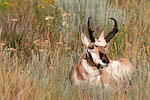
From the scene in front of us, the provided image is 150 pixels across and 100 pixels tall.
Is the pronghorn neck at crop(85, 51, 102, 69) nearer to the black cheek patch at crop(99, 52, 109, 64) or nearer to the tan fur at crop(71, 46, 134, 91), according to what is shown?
the tan fur at crop(71, 46, 134, 91)

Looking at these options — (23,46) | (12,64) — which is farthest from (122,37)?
(12,64)

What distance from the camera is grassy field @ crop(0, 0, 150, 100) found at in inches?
191

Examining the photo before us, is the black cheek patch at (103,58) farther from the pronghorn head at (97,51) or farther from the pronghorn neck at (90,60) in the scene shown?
the pronghorn neck at (90,60)

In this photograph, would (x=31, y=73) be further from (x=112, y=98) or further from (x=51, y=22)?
(x=51, y=22)

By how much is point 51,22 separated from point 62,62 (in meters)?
1.63

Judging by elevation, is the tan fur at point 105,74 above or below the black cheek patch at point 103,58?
below

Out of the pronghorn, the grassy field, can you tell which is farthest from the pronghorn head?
the grassy field

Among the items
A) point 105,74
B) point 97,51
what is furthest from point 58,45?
point 97,51

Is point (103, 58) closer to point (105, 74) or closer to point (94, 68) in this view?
point (94, 68)

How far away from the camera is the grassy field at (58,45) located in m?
4.85

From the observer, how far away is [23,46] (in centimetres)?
693

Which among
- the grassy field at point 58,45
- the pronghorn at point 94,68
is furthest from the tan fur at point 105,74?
the grassy field at point 58,45

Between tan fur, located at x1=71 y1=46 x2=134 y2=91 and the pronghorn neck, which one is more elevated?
the pronghorn neck

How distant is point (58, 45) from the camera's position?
6.85m
